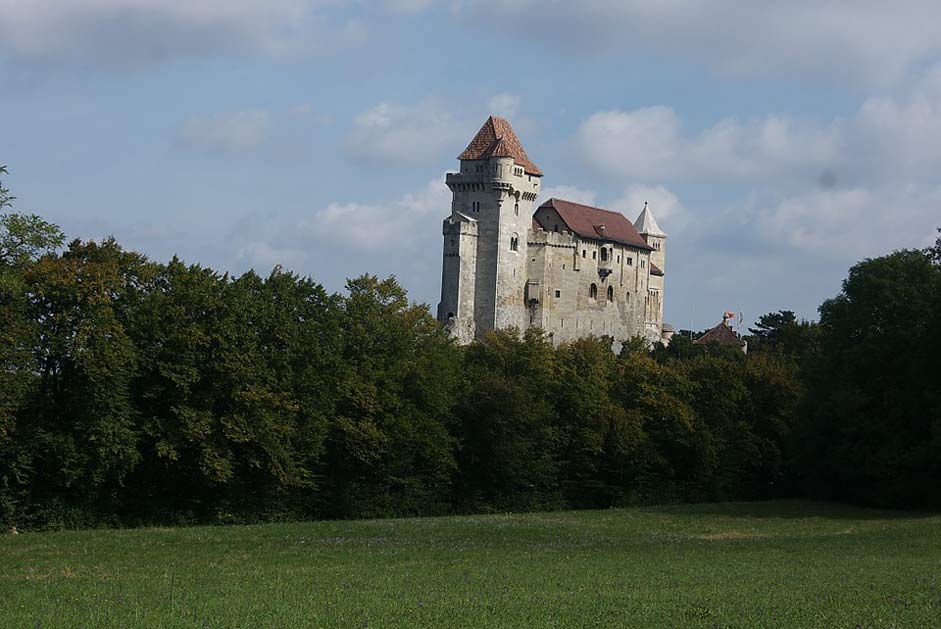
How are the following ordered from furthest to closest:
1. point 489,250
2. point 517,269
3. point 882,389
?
point 517,269, point 489,250, point 882,389

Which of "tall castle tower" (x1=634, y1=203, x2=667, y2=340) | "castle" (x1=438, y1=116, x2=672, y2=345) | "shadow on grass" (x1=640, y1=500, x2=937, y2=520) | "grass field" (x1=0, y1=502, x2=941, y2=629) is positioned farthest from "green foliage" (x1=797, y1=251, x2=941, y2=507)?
"tall castle tower" (x1=634, y1=203, x2=667, y2=340)

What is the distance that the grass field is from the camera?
2023 centimetres

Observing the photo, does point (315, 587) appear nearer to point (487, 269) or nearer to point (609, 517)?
point (609, 517)

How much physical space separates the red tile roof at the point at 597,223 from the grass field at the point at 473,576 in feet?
314

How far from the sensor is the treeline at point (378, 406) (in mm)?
46312

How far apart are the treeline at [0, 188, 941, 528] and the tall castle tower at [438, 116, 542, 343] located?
53109mm

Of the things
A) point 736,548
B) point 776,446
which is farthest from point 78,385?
point 776,446

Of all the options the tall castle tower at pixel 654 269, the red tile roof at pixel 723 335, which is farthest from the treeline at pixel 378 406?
the tall castle tower at pixel 654 269

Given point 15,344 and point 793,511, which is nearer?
point 15,344

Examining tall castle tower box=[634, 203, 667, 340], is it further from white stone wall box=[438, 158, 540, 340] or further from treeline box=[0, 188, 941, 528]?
treeline box=[0, 188, 941, 528]

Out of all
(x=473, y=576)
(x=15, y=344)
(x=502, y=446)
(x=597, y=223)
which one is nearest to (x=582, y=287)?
(x=597, y=223)

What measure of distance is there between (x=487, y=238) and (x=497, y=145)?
33.6ft

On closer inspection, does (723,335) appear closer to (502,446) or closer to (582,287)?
(582,287)

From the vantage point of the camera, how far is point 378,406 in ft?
187
